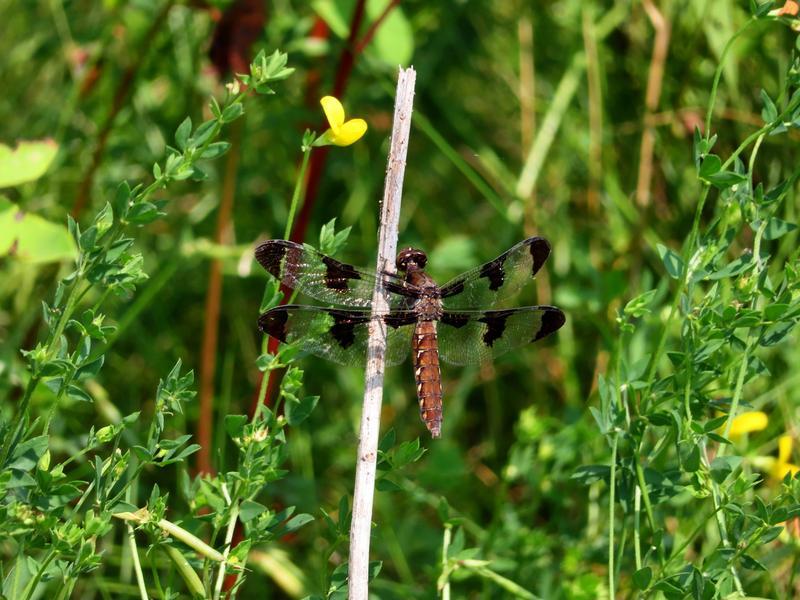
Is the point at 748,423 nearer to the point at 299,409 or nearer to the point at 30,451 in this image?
the point at 299,409

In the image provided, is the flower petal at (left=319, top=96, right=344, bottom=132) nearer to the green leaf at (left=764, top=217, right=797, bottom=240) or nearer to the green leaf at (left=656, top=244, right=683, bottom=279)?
the green leaf at (left=656, top=244, right=683, bottom=279)

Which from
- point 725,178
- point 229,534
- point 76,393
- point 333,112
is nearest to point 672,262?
point 725,178

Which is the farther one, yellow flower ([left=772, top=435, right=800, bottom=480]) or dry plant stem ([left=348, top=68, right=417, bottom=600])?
yellow flower ([left=772, top=435, right=800, bottom=480])

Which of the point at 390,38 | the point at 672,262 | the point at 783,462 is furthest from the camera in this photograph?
the point at 390,38

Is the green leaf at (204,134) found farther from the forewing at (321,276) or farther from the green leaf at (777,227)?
the green leaf at (777,227)

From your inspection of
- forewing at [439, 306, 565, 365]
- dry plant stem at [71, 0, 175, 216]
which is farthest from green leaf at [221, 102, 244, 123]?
dry plant stem at [71, 0, 175, 216]

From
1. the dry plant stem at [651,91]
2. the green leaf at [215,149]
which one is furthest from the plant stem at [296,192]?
the dry plant stem at [651,91]

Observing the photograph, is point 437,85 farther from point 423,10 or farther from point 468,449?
point 468,449
